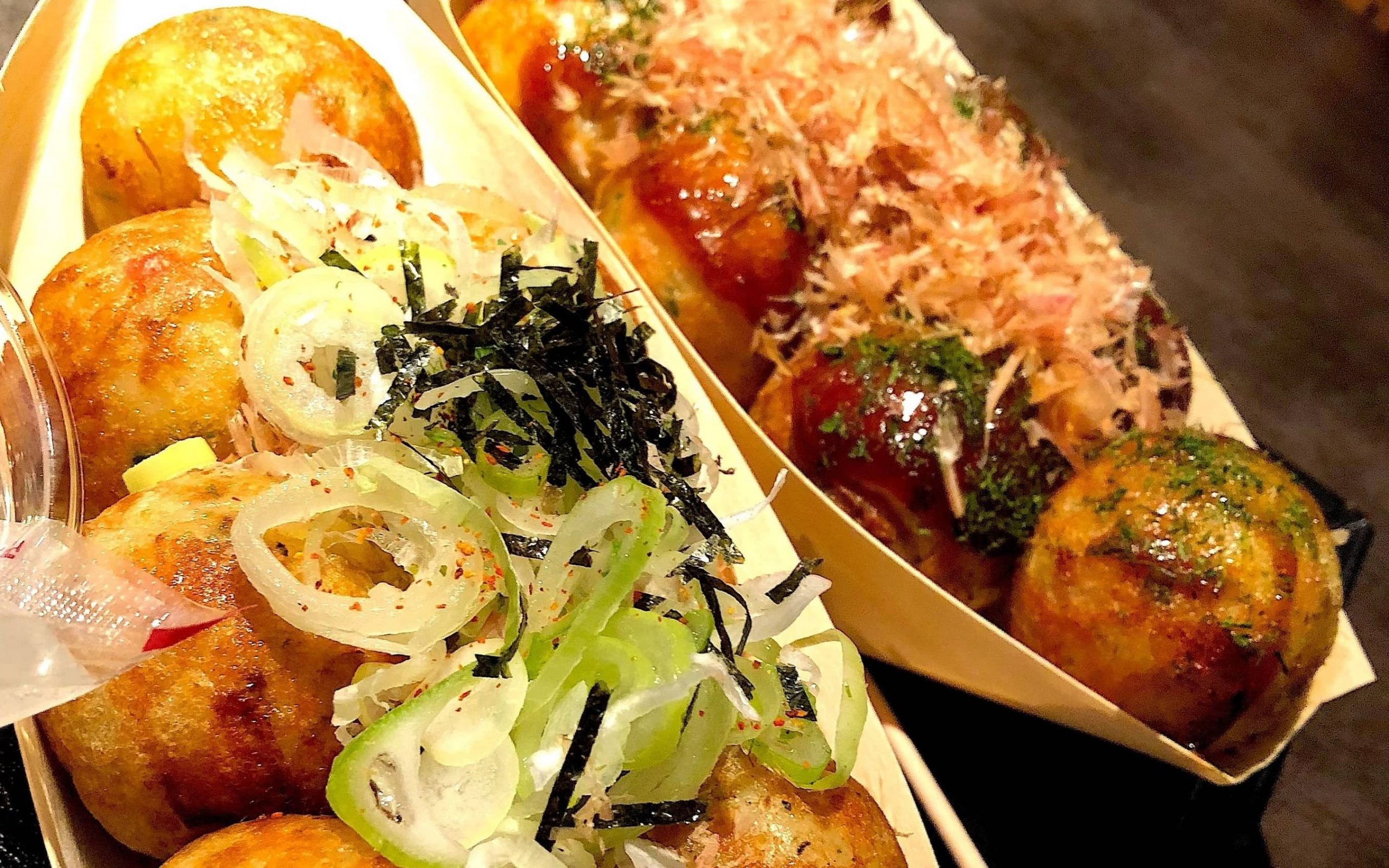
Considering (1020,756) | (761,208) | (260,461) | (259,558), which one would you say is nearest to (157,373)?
(260,461)

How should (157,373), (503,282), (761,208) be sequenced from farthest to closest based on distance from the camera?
(761,208)
(503,282)
(157,373)

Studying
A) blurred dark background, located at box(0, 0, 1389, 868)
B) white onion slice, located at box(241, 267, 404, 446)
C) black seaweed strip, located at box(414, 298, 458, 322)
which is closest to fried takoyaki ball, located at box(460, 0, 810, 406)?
black seaweed strip, located at box(414, 298, 458, 322)

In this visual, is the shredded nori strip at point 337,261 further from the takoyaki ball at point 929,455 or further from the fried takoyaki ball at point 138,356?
the takoyaki ball at point 929,455

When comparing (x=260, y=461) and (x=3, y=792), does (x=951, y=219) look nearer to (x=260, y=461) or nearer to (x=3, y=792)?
(x=260, y=461)

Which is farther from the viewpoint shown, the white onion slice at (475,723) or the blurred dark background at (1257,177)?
the blurred dark background at (1257,177)

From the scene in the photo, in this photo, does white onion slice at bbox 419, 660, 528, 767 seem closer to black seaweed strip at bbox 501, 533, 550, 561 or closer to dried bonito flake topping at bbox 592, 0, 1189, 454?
black seaweed strip at bbox 501, 533, 550, 561

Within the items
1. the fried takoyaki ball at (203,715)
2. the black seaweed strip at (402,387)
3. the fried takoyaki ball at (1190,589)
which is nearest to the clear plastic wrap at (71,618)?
the fried takoyaki ball at (203,715)

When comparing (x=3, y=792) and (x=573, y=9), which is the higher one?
(x=573, y=9)
